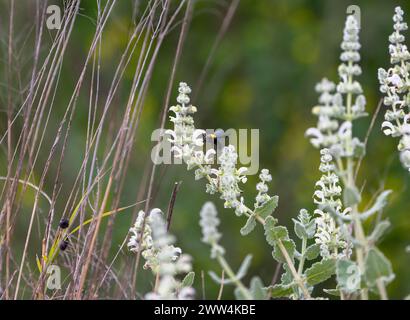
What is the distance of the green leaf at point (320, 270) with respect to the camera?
1.77 metres

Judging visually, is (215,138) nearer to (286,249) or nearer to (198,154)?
(198,154)

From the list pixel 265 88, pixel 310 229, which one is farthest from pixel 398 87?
pixel 265 88

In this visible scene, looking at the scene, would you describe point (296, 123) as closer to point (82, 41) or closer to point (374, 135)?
point (374, 135)

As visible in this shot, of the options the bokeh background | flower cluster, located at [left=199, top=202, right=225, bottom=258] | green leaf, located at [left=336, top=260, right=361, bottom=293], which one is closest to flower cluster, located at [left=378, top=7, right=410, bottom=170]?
green leaf, located at [left=336, top=260, right=361, bottom=293]

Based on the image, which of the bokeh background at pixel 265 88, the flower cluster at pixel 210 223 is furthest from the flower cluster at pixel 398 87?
the bokeh background at pixel 265 88

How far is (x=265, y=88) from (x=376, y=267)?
6204 millimetres

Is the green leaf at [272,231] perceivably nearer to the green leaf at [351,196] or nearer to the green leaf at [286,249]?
the green leaf at [286,249]

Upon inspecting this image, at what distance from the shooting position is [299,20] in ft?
26.7

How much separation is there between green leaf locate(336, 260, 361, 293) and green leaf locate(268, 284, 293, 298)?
0.73ft

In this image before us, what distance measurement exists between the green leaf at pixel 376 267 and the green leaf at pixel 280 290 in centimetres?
31

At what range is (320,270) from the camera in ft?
5.83

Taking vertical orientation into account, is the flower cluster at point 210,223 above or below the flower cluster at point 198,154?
below
